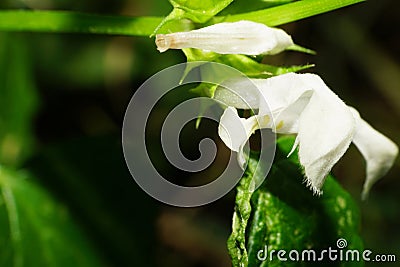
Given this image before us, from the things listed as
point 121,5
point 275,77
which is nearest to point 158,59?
point 121,5

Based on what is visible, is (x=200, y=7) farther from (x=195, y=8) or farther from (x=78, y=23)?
(x=78, y=23)

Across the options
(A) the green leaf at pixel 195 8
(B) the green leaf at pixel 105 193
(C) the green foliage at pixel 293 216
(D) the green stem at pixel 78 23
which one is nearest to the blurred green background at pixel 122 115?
(B) the green leaf at pixel 105 193

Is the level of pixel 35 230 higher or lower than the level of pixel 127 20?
lower

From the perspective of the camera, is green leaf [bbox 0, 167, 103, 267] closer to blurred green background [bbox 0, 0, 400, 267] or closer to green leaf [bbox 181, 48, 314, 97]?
blurred green background [bbox 0, 0, 400, 267]

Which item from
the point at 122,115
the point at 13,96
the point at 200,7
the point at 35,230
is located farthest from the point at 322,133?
the point at 122,115

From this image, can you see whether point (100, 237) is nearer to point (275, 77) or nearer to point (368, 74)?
point (275, 77)

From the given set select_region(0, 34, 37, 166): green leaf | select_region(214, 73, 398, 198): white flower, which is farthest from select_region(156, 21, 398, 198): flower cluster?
select_region(0, 34, 37, 166): green leaf
